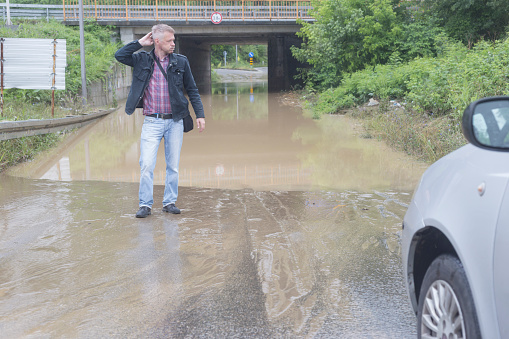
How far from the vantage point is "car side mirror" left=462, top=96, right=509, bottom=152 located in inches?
88.4

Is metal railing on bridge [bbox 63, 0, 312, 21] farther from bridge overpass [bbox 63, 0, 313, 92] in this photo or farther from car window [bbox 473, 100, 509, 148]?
car window [bbox 473, 100, 509, 148]

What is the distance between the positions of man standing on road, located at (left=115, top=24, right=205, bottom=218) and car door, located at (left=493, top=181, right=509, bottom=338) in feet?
13.5

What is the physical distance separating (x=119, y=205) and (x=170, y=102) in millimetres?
1506

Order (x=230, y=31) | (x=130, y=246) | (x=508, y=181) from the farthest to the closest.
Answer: (x=230, y=31) < (x=130, y=246) < (x=508, y=181)

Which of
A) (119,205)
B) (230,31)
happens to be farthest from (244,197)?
(230,31)

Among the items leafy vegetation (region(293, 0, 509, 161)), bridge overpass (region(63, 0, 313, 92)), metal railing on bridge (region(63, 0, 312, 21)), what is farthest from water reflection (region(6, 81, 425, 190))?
metal railing on bridge (region(63, 0, 312, 21))

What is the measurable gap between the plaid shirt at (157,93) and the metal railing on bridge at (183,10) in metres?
28.8

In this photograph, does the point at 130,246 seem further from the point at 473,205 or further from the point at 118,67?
the point at 118,67

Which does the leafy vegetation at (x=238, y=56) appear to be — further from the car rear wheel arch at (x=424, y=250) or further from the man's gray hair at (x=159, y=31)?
the car rear wheel arch at (x=424, y=250)

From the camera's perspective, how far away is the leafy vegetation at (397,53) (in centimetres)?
1254

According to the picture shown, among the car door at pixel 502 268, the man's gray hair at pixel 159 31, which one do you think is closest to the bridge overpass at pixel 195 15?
the man's gray hair at pixel 159 31

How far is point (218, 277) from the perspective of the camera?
13.6 ft

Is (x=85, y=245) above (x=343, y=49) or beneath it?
beneath

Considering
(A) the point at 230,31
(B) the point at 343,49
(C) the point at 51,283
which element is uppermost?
(A) the point at 230,31
